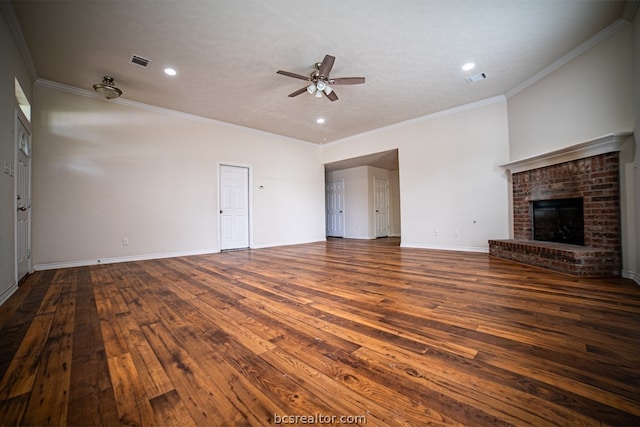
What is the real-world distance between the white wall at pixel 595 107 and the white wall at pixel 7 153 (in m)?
6.22

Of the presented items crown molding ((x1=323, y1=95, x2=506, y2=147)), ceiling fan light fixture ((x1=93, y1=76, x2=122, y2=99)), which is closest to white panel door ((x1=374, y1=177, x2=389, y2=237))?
crown molding ((x1=323, y1=95, x2=506, y2=147))

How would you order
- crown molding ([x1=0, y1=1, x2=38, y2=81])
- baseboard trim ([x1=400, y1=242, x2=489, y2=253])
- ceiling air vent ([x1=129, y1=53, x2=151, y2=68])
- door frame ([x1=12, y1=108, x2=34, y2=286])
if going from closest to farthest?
crown molding ([x1=0, y1=1, x2=38, y2=81])
door frame ([x1=12, y1=108, x2=34, y2=286])
ceiling air vent ([x1=129, y1=53, x2=151, y2=68])
baseboard trim ([x1=400, y1=242, x2=489, y2=253])

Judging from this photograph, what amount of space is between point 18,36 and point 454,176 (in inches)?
259

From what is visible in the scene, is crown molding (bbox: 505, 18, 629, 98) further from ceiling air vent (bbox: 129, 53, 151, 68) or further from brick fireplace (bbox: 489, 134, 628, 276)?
ceiling air vent (bbox: 129, 53, 151, 68)

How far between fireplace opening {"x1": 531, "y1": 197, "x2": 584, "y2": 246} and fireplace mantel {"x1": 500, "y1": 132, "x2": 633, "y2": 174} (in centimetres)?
58

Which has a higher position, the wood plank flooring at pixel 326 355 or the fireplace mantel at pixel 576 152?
the fireplace mantel at pixel 576 152

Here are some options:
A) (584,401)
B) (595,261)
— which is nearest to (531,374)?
(584,401)

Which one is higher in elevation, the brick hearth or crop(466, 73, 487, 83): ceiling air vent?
crop(466, 73, 487, 83): ceiling air vent

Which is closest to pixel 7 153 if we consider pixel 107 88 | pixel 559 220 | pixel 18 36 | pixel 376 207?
pixel 18 36

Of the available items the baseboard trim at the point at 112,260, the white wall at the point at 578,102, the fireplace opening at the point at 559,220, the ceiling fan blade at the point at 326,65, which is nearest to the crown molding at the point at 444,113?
the white wall at the point at 578,102

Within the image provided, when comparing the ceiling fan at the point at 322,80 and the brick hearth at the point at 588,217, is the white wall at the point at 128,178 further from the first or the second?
the brick hearth at the point at 588,217

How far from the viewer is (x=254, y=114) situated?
203 inches

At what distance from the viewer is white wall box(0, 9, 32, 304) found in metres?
2.37

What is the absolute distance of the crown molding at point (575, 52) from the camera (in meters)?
2.86
